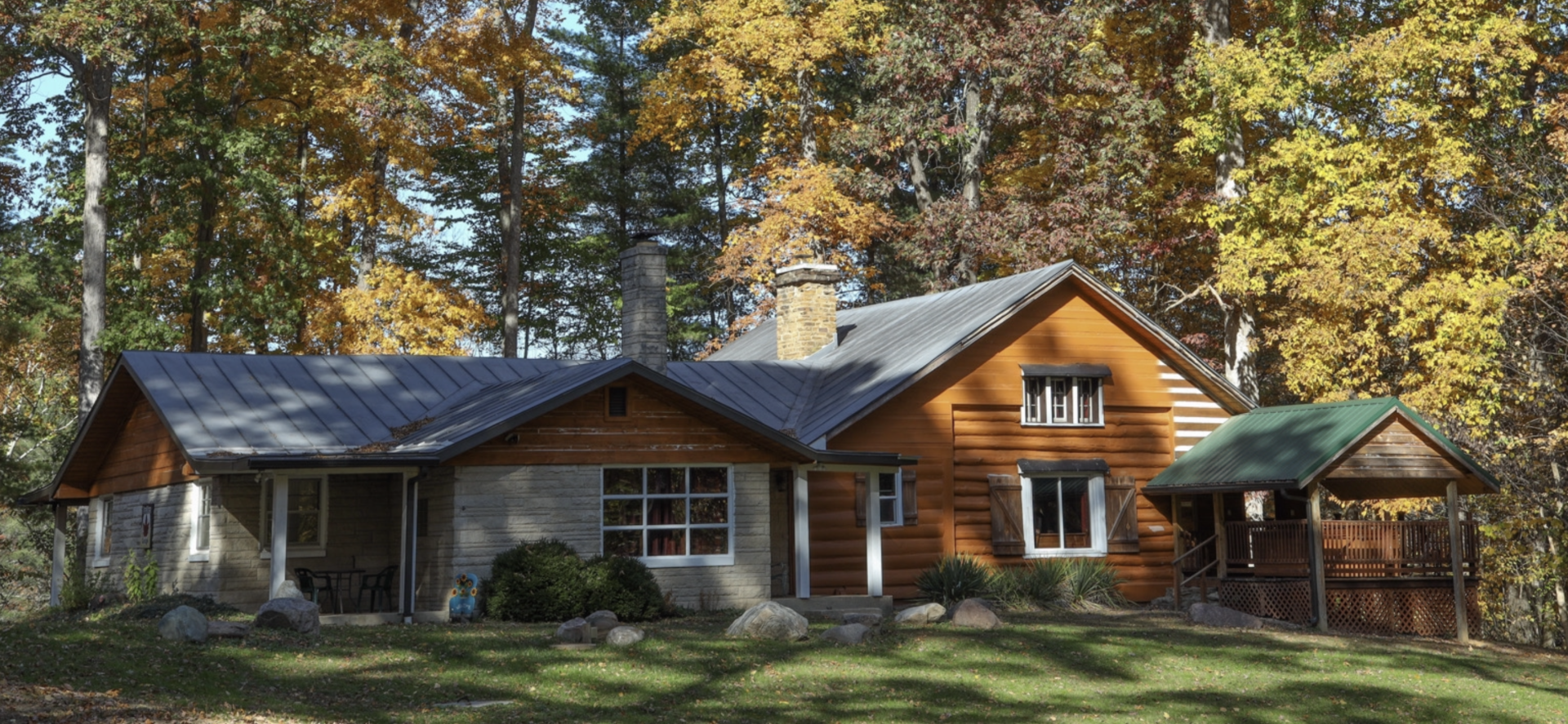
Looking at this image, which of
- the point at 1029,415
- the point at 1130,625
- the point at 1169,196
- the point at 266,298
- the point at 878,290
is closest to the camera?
the point at 1130,625

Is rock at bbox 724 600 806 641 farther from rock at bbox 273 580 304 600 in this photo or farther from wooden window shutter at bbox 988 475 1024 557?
wooden window shutter at bbox 988 475 1024 557

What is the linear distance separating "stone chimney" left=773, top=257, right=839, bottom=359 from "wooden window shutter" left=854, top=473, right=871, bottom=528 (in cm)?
523

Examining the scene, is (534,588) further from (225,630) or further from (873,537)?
(873,537)

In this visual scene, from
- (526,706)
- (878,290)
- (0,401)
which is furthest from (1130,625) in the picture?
(0,401)

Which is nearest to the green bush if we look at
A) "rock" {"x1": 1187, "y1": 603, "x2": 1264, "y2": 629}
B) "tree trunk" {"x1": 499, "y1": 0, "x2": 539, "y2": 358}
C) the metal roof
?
the metal roof

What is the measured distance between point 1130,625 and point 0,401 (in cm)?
3307

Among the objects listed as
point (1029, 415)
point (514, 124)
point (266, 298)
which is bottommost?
point (1029, 415)

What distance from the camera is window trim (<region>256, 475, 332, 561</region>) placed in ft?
66.7

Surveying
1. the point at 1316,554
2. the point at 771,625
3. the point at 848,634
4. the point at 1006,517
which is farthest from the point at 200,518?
the point at 1316,554

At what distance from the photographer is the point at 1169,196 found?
33.3 metres

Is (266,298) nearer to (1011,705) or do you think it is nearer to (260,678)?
(260,678)

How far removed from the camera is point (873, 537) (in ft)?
70.9

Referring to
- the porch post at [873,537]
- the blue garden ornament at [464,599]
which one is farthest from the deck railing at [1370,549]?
the blue garden ornament at [464,599]

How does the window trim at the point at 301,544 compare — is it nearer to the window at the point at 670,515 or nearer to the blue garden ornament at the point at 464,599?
the blue garden ornament at the point at 464,599
